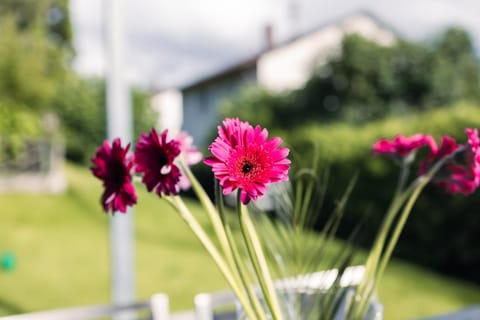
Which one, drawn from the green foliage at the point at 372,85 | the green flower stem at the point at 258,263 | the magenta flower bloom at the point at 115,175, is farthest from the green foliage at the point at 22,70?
the green flower stem at the point at 258,263

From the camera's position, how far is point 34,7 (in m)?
22.0

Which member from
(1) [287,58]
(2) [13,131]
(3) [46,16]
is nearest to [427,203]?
(2) [13,131]

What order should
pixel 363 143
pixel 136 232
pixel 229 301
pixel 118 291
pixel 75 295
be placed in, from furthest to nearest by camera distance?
pixel 136 232 < pixel 363 143 < pixel 75 295 < pixel 118 291 < pixel 229 301

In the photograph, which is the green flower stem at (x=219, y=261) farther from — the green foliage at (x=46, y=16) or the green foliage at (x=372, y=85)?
the green foliage at (x=46, y=16)

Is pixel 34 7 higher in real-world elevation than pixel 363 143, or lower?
higher

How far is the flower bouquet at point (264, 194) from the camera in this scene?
76 cm

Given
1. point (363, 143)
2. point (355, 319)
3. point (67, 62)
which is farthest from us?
point (67, 62)

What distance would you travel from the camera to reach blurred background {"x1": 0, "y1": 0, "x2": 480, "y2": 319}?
16.7 feet

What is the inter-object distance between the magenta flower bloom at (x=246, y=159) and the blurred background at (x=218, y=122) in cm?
19

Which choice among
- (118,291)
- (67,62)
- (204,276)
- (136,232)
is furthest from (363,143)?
(67,62)

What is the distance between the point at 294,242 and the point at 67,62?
21209mm

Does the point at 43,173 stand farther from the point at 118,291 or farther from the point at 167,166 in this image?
the point at 167,166

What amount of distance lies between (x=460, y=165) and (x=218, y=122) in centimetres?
1326

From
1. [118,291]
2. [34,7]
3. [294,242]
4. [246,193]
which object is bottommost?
[118,291]
